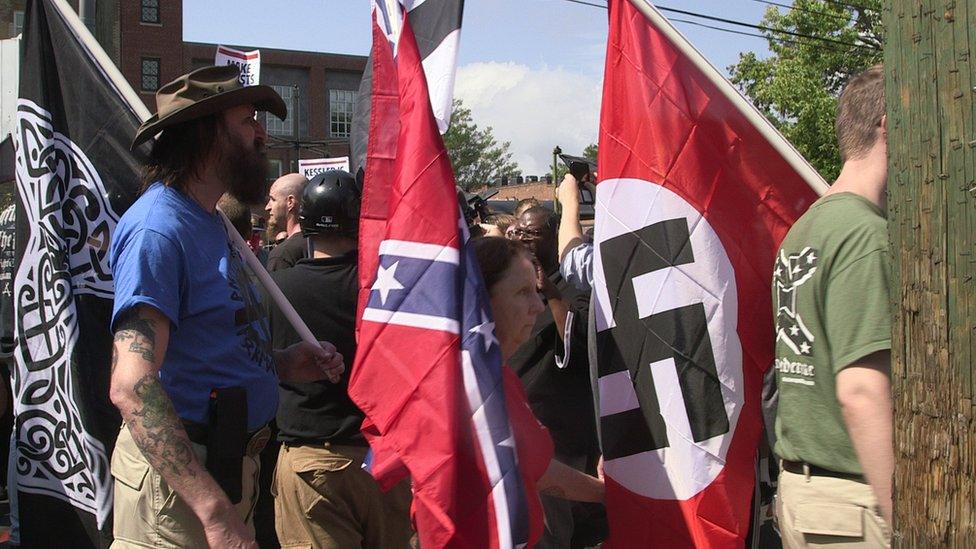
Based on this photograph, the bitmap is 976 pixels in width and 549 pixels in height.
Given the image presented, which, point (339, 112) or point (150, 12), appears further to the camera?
point (339, 112)

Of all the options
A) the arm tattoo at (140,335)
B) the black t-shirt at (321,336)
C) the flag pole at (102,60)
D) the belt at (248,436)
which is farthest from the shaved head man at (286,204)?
the arm tattoo at (140,335)

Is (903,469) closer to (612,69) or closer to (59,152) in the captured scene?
(612,69)

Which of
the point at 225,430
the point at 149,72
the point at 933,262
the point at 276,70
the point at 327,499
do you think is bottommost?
the point at 327,499

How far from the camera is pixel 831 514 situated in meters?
2.70

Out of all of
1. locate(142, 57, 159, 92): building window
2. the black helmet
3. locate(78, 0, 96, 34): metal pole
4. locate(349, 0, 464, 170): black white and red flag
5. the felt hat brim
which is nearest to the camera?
the felt hat brim

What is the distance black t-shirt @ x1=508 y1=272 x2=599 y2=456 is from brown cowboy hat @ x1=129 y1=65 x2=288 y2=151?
2060mm

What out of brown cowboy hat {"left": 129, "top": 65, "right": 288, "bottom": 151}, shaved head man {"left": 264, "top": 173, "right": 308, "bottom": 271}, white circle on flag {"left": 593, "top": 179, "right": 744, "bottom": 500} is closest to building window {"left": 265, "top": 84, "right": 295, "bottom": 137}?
shaved head man {"left": 264, "top": 173, "right": 308, "bottom": 271}

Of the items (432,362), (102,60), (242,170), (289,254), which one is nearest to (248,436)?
(432,362)

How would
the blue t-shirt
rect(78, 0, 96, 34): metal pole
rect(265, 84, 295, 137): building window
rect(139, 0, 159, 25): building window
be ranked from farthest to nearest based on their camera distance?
1. rect(265, 84, 295, 137): building window
2. rect(139, 0, 159, 25): building window
3. rect(78, 0, 96, 34): metal pole
4. the blue t-shirt

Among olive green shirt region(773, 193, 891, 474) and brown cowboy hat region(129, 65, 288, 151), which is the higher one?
brown cowboy hat region(129, 65, 288, 151)

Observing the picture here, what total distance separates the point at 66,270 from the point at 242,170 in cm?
118

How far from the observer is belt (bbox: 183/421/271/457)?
2.90m

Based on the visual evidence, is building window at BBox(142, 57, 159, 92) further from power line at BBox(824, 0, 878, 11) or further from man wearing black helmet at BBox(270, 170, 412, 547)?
man wearing black helmet at BBox(270, 170, 412, 547)

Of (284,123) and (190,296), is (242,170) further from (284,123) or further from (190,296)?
(284,123)
